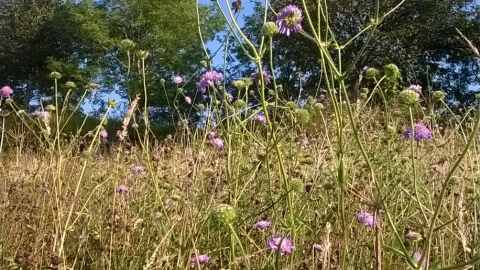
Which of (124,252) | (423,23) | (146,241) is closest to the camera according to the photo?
(124,252)

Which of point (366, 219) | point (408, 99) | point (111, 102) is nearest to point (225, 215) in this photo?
point (408, 99)

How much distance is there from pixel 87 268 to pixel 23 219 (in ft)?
0.98

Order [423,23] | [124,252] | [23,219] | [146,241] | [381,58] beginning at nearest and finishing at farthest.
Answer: [124,252]
[146,241]
[23,219]
[381,58]
[423,23]

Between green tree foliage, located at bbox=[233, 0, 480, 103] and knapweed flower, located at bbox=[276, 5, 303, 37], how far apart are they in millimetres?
15230

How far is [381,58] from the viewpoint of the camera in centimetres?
1683

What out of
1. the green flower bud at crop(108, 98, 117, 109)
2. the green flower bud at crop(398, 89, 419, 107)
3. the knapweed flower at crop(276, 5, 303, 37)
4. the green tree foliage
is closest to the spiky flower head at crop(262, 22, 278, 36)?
the knapweed flower at crop(276, 5, 303, 37)

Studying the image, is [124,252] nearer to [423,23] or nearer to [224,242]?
[224,242]

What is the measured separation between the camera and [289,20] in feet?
4.67

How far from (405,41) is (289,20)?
16660 mm

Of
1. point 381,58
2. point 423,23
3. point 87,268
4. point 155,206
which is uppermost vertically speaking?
point 423,23

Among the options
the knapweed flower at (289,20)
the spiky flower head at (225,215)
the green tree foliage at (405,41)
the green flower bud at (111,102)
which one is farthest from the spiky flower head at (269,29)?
the green tree foliage at (405,41)

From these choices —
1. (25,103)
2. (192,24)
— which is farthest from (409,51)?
(25,103)

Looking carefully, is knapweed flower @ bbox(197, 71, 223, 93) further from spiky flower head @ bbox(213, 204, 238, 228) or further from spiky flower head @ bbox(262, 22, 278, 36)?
spiky flower head @ bbox(213, 204, 238, 228)

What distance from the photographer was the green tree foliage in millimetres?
17062
